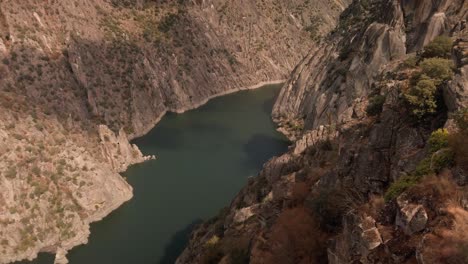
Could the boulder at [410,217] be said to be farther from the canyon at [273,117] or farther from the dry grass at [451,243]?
the dry grass at [451,243]

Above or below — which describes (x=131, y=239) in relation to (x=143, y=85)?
below

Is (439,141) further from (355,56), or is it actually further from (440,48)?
(355,56)

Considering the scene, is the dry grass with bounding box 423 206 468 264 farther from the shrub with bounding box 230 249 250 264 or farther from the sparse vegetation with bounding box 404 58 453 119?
the shrub with bounding box 230 249 250 264

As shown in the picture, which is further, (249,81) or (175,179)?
(249,81)

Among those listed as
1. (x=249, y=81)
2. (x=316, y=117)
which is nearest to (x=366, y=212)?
(x=316, y=117)

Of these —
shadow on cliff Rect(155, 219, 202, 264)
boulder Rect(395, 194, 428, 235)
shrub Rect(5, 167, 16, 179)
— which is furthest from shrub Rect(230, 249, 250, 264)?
shrub Rect(5, 167, 16, 179)

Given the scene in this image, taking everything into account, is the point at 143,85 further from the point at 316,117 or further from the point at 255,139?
the point at 316,117

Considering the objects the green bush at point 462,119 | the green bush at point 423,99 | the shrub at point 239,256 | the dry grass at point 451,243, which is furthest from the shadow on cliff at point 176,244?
the dry grass at point 451,243
